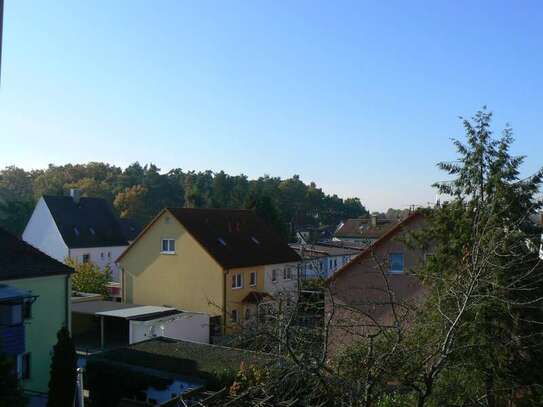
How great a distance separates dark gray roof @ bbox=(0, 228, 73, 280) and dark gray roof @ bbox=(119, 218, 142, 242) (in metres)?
27.9

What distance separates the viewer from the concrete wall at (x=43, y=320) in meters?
19.5

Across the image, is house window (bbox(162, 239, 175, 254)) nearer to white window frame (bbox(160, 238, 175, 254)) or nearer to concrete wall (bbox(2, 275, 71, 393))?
white window frame (bbox(160, 238, 175, 254))

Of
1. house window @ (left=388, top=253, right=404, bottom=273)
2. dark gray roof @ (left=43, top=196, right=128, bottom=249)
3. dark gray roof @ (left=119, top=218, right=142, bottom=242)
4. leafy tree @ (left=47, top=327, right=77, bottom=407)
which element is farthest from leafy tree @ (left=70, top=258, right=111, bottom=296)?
house window @ (left=388, top=253, right=404, bottom=273)

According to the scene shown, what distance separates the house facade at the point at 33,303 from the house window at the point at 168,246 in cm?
1024

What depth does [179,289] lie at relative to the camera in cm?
3047

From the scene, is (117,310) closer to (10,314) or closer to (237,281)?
(237,281)

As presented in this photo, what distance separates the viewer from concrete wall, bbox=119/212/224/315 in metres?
29.5

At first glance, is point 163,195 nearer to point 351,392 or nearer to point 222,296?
point 222,296

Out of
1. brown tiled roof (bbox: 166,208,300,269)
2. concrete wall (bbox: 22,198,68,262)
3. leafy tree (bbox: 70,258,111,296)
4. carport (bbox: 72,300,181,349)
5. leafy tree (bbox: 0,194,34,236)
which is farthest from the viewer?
leafy tree (bbox: 0,194,34,236)

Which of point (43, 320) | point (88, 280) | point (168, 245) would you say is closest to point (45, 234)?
point (88, 280)

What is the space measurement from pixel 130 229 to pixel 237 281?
23561 mm

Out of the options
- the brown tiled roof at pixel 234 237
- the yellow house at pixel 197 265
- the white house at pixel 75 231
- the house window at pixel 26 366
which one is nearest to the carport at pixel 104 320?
the yellow house at pixel 197 265

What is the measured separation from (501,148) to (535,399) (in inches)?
216

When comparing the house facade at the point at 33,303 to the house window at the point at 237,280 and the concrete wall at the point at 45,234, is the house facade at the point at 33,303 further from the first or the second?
the concrete wall at the point at 45,234
